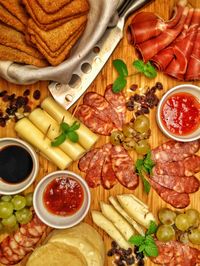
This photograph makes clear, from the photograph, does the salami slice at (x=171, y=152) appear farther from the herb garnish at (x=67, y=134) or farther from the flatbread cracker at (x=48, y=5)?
the flatbread cracker at (x=48, y=5)

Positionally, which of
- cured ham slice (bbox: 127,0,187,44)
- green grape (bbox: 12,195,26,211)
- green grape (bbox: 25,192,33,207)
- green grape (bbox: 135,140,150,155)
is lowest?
green grape (bbox: 135,140,150,155)

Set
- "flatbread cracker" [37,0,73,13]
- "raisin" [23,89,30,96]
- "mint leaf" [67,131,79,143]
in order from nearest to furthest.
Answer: "flatbread cracker" [37,0,73,13] < "mint leaf" [67,131,79,143] < "raisin" [23,89,30,96]

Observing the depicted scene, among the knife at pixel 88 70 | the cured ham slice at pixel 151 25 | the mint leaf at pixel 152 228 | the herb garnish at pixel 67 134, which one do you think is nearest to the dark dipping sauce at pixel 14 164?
the herb garnish at pixel 67 134

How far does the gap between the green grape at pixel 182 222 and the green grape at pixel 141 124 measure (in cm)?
33

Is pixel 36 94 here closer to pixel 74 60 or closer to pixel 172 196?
pixel 74 60

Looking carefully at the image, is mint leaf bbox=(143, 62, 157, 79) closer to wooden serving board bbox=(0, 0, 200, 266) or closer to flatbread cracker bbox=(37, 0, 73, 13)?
wooden serving board bbox=(0, 0, 200, 266)

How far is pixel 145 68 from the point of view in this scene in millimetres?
1771

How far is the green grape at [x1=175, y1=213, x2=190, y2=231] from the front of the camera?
1763mm

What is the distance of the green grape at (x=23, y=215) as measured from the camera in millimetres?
1743

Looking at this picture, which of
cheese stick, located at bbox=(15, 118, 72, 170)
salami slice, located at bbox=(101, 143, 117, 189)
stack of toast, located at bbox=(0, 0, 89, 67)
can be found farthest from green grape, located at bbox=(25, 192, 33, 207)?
Result: stack of toast, located at bbox=(0, 0, 89, 67)

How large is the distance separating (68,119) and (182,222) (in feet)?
1.73

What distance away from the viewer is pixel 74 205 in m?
1.76

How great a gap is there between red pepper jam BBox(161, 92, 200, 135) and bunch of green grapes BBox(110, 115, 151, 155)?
0.25 ft

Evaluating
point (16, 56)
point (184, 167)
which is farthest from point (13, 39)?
point (184, 167)
